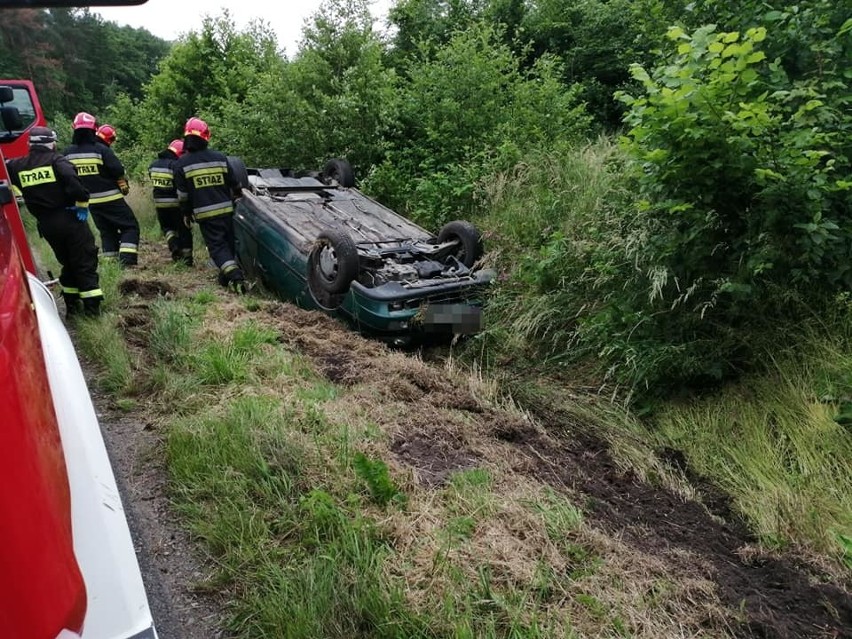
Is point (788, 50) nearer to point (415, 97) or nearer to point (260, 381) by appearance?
point (260, 381)

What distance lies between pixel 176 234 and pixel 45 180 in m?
2.72

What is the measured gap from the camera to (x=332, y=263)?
4.94 metres

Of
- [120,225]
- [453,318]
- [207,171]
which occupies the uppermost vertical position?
[207,171]

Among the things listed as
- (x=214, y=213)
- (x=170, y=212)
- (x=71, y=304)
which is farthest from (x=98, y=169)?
(x=71, y=304)

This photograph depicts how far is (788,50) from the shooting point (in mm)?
3547

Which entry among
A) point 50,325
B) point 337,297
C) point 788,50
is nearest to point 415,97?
point 337,297

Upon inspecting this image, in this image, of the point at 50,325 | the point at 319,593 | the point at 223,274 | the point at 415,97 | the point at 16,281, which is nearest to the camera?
the point at 16,281

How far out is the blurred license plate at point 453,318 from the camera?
4629 mm

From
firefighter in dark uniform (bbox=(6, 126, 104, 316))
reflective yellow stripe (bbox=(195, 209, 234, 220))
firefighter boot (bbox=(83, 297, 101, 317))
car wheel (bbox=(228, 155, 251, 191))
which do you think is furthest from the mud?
car wheel (bbox=(228, 155, 251, 191))

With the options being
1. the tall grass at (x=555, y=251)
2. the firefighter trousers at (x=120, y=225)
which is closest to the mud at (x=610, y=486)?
the tall grass at (x=555, y=251)

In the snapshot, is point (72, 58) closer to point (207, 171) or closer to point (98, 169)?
point (98, 169)

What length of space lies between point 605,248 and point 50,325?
361 centimetres

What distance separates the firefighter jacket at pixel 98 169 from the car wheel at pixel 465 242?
13.4 ft

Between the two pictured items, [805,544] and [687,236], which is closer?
[805,544]
